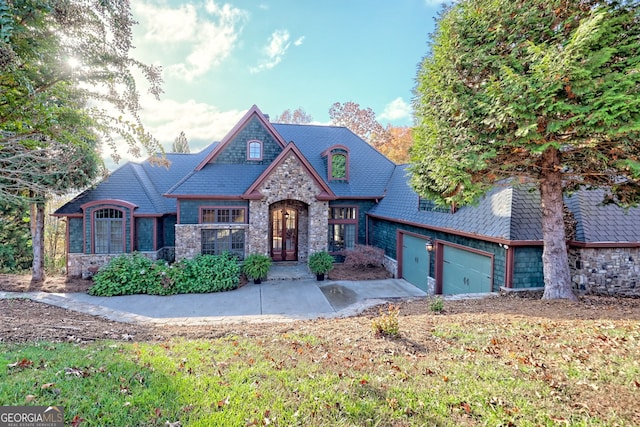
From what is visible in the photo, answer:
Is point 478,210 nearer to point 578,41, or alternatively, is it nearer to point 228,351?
point 578,41

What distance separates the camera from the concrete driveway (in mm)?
8523

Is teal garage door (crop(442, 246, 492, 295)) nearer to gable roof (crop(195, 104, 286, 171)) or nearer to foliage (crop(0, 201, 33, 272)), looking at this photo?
gable roof (crop(195, 104, 286, 171))

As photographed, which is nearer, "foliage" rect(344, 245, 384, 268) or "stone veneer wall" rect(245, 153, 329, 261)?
"stone veneer wall" rect(245, 153, 329, 261)

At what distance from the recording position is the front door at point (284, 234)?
1467cm

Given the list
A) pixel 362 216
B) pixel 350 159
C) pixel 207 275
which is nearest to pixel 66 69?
pixel 207 275

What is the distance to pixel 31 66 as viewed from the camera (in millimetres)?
3738

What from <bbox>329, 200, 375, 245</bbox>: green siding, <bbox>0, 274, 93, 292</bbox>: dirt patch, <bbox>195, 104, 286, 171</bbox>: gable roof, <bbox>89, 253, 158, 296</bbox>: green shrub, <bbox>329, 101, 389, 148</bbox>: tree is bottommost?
<bbox>0, 274, 93, 292</bbox>: dirt patch

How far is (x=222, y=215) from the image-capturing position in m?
13.1

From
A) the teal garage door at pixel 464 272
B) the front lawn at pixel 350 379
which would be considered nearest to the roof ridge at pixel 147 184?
the front lawn at pixel 350 379

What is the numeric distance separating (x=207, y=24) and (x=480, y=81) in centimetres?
866

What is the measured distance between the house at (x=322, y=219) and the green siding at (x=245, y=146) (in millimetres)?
47

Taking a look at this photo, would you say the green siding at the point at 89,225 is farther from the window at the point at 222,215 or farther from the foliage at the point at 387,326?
the foliage at the point at 387,326

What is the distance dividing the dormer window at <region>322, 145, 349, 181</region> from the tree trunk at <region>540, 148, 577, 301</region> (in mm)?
9639

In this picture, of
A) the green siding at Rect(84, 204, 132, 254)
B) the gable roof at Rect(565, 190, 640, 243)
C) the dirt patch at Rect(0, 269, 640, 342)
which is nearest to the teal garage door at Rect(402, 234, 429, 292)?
the dirt patch at Rect(0, 269, 640, 342)
